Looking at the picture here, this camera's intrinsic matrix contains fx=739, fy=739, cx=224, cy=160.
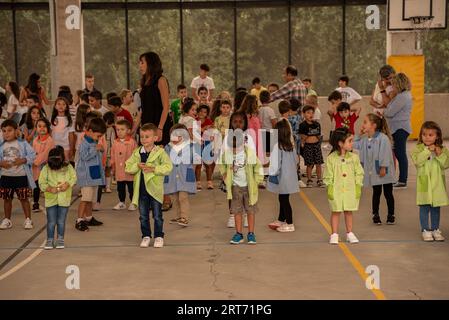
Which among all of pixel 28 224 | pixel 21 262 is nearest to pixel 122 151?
pixel 28 224

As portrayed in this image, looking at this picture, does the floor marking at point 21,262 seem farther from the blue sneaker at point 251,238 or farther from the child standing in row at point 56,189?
the blue sneaker at point 251,238

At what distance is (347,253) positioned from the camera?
7.82m

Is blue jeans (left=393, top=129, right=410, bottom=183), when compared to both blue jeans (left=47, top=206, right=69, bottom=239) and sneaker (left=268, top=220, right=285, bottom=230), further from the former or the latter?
blue jeans (left=47, top=206, right=69, bottom=239)

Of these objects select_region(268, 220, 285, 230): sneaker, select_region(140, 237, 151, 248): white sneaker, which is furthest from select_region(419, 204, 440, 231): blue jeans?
select_region(140, 237, 151, 248): white sneaker

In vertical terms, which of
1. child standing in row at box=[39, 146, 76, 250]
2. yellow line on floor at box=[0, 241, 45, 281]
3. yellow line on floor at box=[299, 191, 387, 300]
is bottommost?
yellow line on floor at box=[0, 241, 45, 281]

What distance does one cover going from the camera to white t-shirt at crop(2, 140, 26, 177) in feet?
30.5

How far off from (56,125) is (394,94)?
17.4 ft

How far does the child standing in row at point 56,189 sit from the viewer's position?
26.8 feet

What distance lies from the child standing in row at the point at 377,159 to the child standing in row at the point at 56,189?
3595mm

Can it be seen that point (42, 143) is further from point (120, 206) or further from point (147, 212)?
point (147, 212)

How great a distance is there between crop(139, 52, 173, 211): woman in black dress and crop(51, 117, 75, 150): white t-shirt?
1.71 metres

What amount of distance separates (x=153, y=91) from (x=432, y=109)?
484 inches

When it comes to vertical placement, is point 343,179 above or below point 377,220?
above
